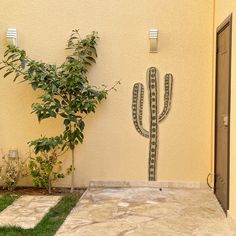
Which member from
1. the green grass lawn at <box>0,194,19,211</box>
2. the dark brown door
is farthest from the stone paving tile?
the dark brown door

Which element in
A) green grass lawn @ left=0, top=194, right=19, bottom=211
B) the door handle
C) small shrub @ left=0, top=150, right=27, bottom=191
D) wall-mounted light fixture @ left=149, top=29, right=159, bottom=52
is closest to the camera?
the door handle

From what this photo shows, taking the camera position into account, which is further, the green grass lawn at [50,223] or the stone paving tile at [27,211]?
the stone paving tile at [27,211]

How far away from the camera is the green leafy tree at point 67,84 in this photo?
5.59 meters

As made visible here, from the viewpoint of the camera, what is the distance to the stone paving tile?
442 centimetres

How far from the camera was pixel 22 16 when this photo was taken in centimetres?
604

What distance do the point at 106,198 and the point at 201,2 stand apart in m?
3.09

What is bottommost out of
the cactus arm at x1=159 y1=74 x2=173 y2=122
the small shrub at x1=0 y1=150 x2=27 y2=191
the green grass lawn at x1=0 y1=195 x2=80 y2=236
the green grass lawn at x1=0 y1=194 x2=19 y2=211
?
the green grass lawn at x1=0 y1=195 x2=80 y2=236

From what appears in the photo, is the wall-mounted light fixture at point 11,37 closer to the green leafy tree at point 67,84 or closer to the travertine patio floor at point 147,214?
the green leafy tree at point 67,84

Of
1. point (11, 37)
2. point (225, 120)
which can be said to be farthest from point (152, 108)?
point (11, 37)

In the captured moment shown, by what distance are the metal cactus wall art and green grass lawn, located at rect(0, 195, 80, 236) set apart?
1.45 meters

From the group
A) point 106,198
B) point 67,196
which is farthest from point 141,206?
point 67,196

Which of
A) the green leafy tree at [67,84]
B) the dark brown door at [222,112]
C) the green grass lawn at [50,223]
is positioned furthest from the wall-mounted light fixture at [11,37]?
the dark brown door at [222,112]

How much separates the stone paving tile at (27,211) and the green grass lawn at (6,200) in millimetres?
62

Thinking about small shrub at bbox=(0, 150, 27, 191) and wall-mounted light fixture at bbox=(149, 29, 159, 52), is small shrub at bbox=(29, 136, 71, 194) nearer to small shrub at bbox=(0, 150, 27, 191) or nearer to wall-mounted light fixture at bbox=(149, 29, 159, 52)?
small shrub at bbox=(0, 150, 27, 191)
